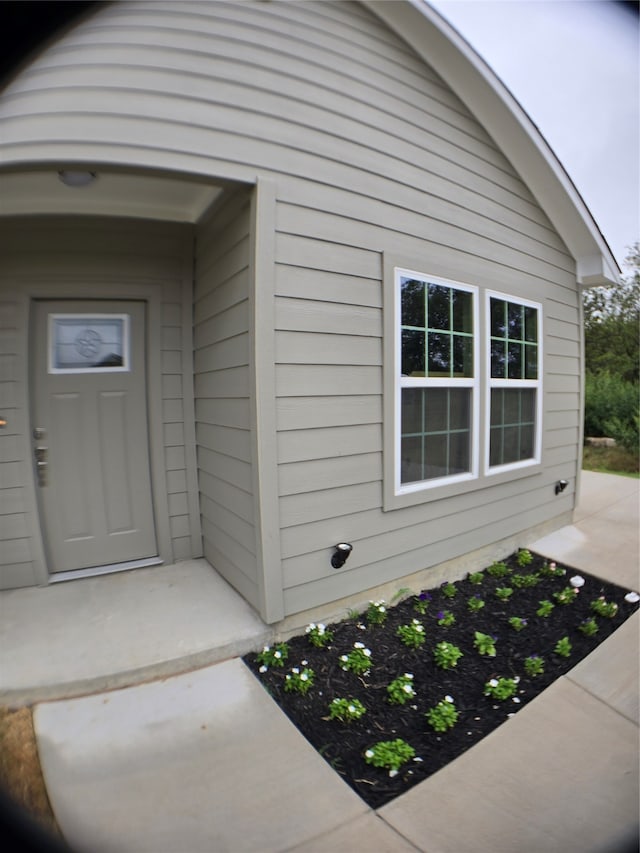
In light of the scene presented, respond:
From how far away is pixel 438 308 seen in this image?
296 cm

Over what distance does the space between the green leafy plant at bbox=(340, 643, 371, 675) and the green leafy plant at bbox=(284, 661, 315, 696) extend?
8.0 inches

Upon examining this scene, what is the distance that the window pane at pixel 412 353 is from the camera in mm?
2764

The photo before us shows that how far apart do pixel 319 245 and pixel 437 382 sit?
1.37 meters

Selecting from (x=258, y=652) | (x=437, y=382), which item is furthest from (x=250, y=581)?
(x=437, y=382)

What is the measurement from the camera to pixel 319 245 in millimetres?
2312

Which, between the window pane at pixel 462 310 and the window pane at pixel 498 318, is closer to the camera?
A: the window pane at pixel 462 310

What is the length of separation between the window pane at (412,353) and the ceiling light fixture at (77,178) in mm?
2078

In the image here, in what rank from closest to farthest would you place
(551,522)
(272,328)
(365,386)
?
(272,328) → (365,386) → (551,522)

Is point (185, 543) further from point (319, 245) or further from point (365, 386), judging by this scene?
point (319, 245)

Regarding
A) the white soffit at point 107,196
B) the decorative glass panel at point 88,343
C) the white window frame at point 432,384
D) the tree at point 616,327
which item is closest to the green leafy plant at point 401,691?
the white window frame at point 432,384

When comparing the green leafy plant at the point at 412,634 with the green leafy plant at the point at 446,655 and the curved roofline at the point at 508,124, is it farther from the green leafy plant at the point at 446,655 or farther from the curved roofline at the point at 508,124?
the curved roofline at the point at 508,124

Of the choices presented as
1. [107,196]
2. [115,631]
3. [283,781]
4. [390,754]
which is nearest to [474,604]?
[390,754]

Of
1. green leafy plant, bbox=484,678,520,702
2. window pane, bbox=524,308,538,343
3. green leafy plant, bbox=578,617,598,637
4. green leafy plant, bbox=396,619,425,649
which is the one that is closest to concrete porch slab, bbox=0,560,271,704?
green leafy plant, bbox=396,619,425,649

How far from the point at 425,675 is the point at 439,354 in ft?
7.09
